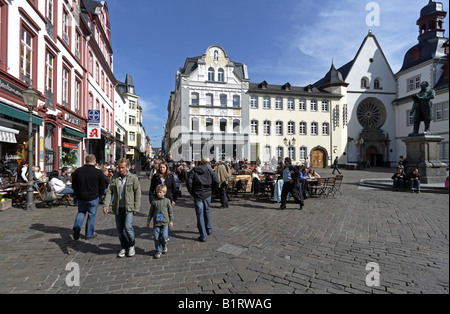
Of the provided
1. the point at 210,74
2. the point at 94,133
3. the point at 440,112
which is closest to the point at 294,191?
the point at 94,133

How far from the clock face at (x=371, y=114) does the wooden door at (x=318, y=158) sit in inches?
353

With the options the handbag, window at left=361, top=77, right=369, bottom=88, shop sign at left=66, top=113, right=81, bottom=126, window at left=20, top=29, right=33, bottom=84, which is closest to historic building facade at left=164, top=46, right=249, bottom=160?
shop sign at left=66, top=113, right=81, bottom=126

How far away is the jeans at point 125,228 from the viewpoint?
14.2 feet

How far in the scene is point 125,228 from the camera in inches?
170

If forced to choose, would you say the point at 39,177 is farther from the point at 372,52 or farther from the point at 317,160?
the point at 372,52

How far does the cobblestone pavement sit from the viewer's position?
3246mm

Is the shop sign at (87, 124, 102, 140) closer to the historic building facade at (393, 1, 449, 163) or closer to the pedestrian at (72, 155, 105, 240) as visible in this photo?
the pedestrian at (72, 155, 105, 240)

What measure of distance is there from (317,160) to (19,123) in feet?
123

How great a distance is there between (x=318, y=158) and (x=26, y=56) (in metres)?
37.5

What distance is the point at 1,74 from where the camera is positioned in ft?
30.6

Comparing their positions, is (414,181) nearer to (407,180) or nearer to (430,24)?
(407,180)

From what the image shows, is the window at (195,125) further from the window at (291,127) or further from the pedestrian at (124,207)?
the pedestrian at (124,207)

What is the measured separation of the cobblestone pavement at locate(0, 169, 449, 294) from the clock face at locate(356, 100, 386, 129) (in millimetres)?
39303
